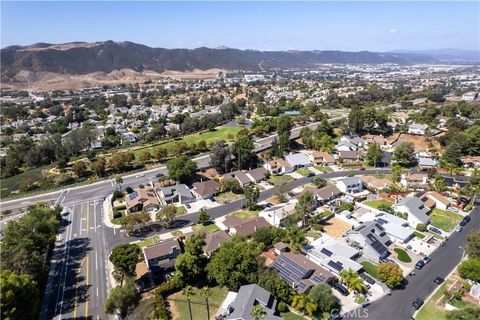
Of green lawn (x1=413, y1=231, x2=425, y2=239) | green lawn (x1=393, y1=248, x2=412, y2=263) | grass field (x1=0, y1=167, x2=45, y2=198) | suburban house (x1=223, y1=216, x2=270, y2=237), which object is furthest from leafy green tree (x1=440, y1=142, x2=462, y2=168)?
grass field (x1=0, y1=167, x2=45, y2=198)

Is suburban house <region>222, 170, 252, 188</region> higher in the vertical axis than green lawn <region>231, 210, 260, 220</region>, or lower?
higher

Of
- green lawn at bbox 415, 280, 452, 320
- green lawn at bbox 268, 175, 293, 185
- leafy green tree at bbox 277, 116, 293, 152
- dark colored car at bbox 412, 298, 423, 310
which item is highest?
leafy green tree at bbox 277, 116, 293, 152

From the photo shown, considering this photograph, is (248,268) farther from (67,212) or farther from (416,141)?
(416,141)

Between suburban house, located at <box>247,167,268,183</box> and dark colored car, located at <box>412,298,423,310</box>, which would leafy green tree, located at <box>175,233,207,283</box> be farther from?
suburban house, located at <box>247,167,268,183</box>

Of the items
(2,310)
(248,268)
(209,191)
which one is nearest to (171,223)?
(209,191)

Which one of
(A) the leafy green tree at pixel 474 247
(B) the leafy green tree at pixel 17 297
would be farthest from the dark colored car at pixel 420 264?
(B) the leafy green tree at pixel 17 297

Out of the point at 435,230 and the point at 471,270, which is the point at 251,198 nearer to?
the point at 435,230
